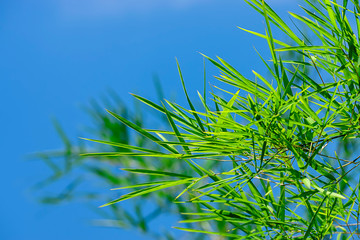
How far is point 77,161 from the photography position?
120cm

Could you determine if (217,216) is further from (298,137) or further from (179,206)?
(179,206)

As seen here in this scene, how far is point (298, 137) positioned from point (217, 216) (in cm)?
16

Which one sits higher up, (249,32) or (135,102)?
(135,102)

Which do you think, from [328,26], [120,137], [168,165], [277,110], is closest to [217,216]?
[277,110]

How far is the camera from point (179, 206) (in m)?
1.18

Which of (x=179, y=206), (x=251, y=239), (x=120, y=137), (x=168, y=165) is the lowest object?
(x=251, y=239)

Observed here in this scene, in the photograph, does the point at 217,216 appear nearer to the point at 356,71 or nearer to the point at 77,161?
the point at 356,71

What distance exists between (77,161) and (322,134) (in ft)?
2.60

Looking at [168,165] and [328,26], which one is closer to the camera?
[328,26]

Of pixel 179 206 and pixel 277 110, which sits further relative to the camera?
pixel 179 206

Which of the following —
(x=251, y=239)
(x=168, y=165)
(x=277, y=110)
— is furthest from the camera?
(x=168, y=165)

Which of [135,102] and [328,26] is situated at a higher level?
[135,102]

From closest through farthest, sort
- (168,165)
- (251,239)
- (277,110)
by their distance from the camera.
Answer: (277,110) → (251,239) → (168,165)

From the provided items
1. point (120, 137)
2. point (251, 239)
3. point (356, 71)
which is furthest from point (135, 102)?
point (356, 71)
